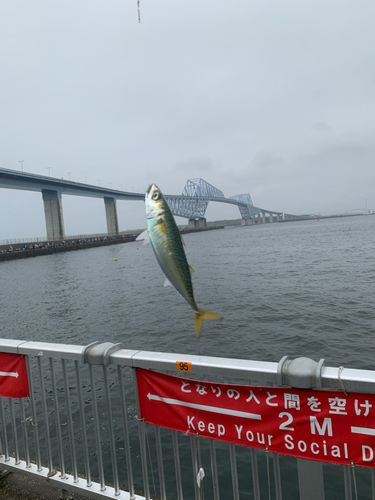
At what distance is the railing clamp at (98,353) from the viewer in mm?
3590

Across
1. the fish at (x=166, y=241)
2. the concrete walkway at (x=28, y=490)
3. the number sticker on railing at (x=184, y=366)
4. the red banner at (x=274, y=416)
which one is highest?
the fish at (x=166, y=241)

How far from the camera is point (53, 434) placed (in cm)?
857

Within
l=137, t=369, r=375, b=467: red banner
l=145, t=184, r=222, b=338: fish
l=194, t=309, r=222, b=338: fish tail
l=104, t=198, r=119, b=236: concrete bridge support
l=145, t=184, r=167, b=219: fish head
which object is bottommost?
l=137, t=369, r=375, b=467: red banner

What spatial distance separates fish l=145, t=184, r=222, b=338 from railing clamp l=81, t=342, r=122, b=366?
2164 millimetres

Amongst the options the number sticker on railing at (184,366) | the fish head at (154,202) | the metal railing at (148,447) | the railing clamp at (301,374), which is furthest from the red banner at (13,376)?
the fish head at (154,202)

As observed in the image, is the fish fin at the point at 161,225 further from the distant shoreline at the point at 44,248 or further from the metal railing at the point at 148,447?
the distant shoreline at the point at 44,248

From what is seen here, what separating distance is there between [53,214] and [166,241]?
86.1 meters

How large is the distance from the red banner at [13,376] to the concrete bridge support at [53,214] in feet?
264

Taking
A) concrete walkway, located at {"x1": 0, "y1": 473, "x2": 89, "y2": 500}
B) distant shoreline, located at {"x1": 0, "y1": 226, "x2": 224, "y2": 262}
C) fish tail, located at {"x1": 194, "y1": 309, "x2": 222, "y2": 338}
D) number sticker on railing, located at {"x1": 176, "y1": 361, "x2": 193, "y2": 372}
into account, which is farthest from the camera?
distant shoreline, located at {"x1": 0, "y1": 226, "x2": 224, "y2": 262}

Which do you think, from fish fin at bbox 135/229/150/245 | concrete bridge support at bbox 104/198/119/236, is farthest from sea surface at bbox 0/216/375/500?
concrete bridge support at bbox 104/198/119/236

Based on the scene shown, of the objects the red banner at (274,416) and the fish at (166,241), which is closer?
the fish at (166,241)

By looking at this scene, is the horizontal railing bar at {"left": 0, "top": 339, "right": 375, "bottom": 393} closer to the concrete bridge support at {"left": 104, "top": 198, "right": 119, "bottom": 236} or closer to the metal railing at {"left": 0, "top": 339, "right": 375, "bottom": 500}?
the metal railing at {"left": 0, "top": 339, "right": 375, "bottom": 500}

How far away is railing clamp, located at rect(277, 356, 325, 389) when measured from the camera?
2.68m

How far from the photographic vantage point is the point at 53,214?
268 ft
